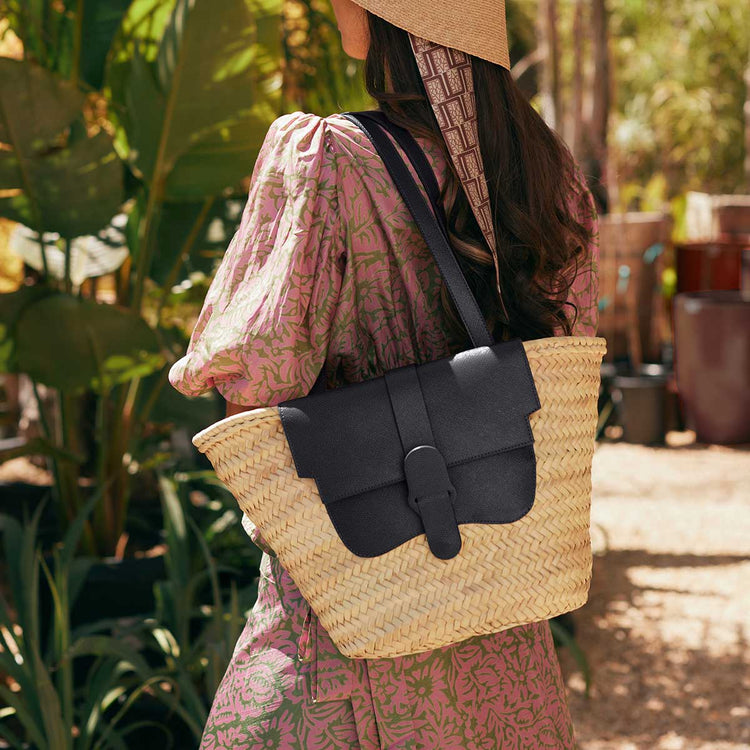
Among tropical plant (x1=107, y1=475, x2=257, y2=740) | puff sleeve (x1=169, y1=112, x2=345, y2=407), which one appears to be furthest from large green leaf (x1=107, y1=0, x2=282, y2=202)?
puff sleeve (x1=169, y1=112, x2=345, y2=407)

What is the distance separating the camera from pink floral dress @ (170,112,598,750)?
3.59 ft

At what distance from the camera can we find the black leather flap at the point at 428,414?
1.06 meters

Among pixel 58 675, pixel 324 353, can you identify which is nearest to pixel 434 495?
pixel 324 353

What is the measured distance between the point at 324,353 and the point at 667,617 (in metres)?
2.62

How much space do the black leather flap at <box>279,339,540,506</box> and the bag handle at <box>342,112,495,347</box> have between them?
0.03 m

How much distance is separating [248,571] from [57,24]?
1643mm

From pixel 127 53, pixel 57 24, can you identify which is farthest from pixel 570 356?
pixel 57 24

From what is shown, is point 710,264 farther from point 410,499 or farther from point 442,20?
point 410,499

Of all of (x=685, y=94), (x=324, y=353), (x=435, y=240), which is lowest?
(x=685, y=94)

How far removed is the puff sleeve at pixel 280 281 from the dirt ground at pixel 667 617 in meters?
1.91

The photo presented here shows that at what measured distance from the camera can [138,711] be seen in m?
2.23

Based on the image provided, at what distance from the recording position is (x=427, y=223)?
3.67 feet

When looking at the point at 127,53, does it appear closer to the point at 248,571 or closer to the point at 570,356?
the point at 248,571

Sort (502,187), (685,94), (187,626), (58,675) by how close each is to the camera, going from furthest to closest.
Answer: (685,94) < (187,626) < (58,675) < (502,187)
